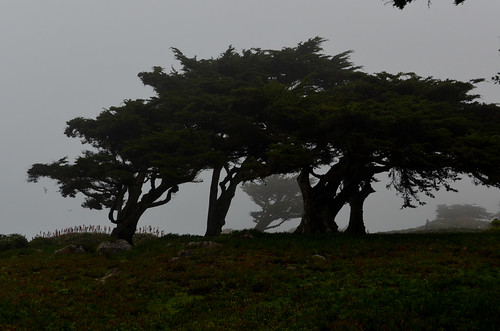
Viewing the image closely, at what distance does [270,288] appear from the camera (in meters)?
10.4

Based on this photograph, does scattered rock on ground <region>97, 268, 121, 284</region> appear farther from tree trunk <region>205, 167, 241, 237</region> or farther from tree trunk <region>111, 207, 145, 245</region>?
tree trunk <region>205, 167, 241, 237</region>

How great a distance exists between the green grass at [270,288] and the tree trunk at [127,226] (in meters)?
7.52

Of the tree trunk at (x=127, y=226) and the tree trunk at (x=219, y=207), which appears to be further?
the tree trunk at (x=219, y=207)

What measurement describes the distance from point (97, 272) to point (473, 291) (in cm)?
1293

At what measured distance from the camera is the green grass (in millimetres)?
7617

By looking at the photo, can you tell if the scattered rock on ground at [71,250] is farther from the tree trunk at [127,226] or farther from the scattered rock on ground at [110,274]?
the tree trunk at [127,226]

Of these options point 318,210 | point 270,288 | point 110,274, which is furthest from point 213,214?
point 270,288

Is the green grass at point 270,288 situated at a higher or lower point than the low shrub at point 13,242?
lower

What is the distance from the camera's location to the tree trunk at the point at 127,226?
24906 mm

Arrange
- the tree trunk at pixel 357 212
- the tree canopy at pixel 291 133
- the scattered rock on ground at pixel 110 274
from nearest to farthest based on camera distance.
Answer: the scattered rock on ground at pixel 110 274, the tree canopy at pixel 291 133, the tree trunk at pixel 357 212

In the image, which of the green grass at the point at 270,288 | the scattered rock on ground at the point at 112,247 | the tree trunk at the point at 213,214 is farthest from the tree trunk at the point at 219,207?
the green grass at the point at 270,288

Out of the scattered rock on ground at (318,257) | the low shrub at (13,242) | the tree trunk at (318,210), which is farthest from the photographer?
the low shrub at (13,242)

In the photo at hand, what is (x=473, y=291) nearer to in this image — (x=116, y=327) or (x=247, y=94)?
(x=116, y=327)

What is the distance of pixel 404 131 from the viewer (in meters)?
18.4
